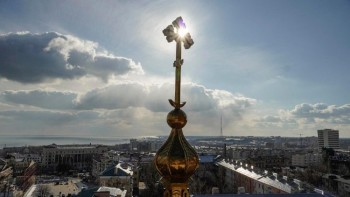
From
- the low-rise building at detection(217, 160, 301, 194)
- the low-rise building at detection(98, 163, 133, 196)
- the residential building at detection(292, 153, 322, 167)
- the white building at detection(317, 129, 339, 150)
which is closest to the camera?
the low-rise building at detection(217, 160, 301, 194)

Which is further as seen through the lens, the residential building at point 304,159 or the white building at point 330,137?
the white building at point 330,137

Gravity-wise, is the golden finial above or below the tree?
above

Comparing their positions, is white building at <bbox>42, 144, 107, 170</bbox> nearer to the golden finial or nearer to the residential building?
the residential building

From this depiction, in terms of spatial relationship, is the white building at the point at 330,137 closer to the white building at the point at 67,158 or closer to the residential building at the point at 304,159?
the residential building at the point at 304,159

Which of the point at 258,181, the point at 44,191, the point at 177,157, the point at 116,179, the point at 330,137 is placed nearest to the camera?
the point at 177,157

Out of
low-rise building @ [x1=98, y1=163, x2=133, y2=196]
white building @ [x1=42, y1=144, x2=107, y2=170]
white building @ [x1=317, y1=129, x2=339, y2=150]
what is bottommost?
white building @ [x1=42, y1=144, x2=107, y2=170]

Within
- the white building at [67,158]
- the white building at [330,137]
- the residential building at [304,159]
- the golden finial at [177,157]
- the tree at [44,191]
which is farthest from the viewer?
the white building at [330,137]

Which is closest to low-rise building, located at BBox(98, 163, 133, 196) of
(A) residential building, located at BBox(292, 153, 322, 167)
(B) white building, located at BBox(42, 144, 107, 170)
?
(B) white building, located at BBox(42, 144, 107, 170)

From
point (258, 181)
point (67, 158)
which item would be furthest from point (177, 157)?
point (67, 158)

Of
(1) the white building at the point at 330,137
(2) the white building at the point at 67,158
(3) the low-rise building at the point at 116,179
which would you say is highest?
(1) the white building at the point at 330,137

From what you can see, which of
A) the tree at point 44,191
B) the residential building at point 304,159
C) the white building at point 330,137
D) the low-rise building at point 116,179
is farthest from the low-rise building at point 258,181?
the white building at point 330,137

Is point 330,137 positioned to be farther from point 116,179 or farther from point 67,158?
point 116,179

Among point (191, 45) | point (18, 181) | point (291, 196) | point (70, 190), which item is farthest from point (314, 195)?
point (18, 181)

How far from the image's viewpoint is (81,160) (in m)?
92.5
